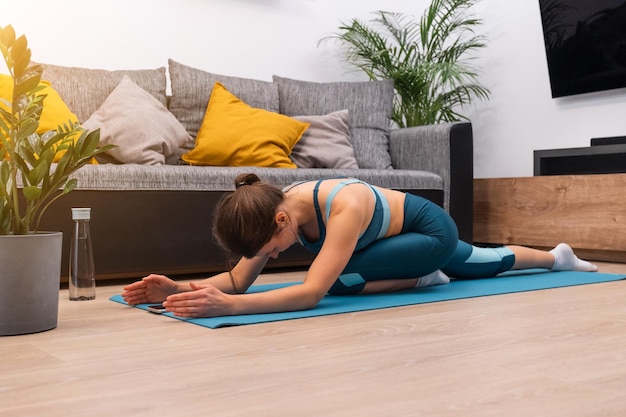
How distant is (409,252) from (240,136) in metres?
1.37

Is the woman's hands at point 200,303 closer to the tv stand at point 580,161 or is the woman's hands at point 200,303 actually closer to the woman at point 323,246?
the woman at point 323,246

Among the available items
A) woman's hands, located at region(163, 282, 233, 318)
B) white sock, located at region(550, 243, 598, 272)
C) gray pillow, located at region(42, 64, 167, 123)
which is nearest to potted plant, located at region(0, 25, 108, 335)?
woman's hands, located at region(163, 282, 233, 318)

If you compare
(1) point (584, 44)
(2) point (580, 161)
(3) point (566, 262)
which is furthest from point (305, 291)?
(1) point (584, 44)

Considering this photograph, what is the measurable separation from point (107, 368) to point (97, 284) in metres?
1.50

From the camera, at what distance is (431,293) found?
2359 millimetres

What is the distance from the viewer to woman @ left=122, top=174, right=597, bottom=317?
1.83 meters

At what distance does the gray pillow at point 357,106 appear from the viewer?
12.8 feet

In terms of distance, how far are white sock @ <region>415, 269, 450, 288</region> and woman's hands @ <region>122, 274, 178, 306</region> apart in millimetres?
872

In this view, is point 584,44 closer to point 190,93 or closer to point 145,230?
point 190,93

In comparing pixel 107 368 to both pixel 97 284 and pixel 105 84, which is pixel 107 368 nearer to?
pixel 97 284

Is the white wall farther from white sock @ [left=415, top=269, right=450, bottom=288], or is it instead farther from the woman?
white sock @ [left=415, top=269, right=450, bottom=288]

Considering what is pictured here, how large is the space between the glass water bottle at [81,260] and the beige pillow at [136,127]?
82 cm

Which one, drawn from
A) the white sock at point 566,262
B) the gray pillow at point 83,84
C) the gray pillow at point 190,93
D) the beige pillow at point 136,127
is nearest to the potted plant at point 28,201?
the beige pillow at point 136,127

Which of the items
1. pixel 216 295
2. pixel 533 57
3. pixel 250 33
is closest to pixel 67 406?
pixel 216 295
